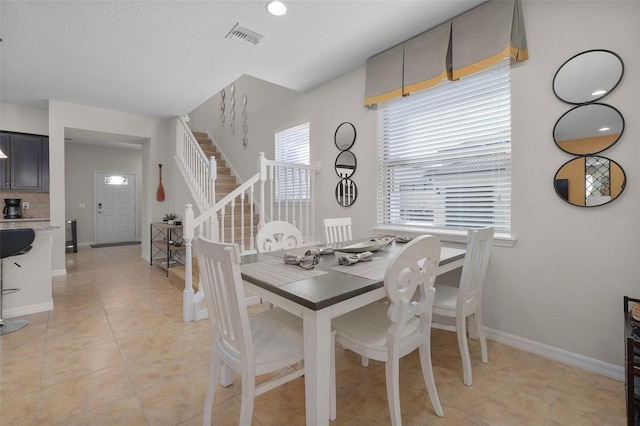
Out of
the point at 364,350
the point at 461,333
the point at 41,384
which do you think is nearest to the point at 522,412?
the point at 461,333

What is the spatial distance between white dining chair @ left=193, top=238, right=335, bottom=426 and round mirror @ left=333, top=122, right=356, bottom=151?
2.38 m

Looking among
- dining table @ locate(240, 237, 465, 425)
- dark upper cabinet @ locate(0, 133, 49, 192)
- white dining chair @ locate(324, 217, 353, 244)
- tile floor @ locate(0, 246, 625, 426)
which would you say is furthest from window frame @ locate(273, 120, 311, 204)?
dark upper cabinet @ locate(0, 133, 49, 192)

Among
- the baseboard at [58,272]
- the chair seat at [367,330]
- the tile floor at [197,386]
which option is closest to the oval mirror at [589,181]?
the tile floor at [197,386]

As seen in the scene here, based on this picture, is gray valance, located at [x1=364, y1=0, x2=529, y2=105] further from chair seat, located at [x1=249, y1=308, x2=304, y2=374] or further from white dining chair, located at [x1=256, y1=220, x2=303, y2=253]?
chair seat, located at [x1=249, y1=308, x2=304, y2=374]

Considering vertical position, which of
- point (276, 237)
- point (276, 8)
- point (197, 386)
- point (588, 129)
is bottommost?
point (197, 386)

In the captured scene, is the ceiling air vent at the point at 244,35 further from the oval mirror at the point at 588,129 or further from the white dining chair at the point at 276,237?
the oval mirror at the point at 588,129

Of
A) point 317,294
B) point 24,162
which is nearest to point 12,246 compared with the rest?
point 317,294

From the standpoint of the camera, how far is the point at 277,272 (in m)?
1.53

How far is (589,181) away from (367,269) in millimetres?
1609

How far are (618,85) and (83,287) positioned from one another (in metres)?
5.67

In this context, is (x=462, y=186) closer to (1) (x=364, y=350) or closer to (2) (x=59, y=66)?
(1) (x=364, y=350)

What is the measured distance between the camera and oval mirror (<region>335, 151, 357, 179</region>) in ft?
11.0

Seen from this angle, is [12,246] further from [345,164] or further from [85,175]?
[85,175]

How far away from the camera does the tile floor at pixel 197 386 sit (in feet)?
5.02
